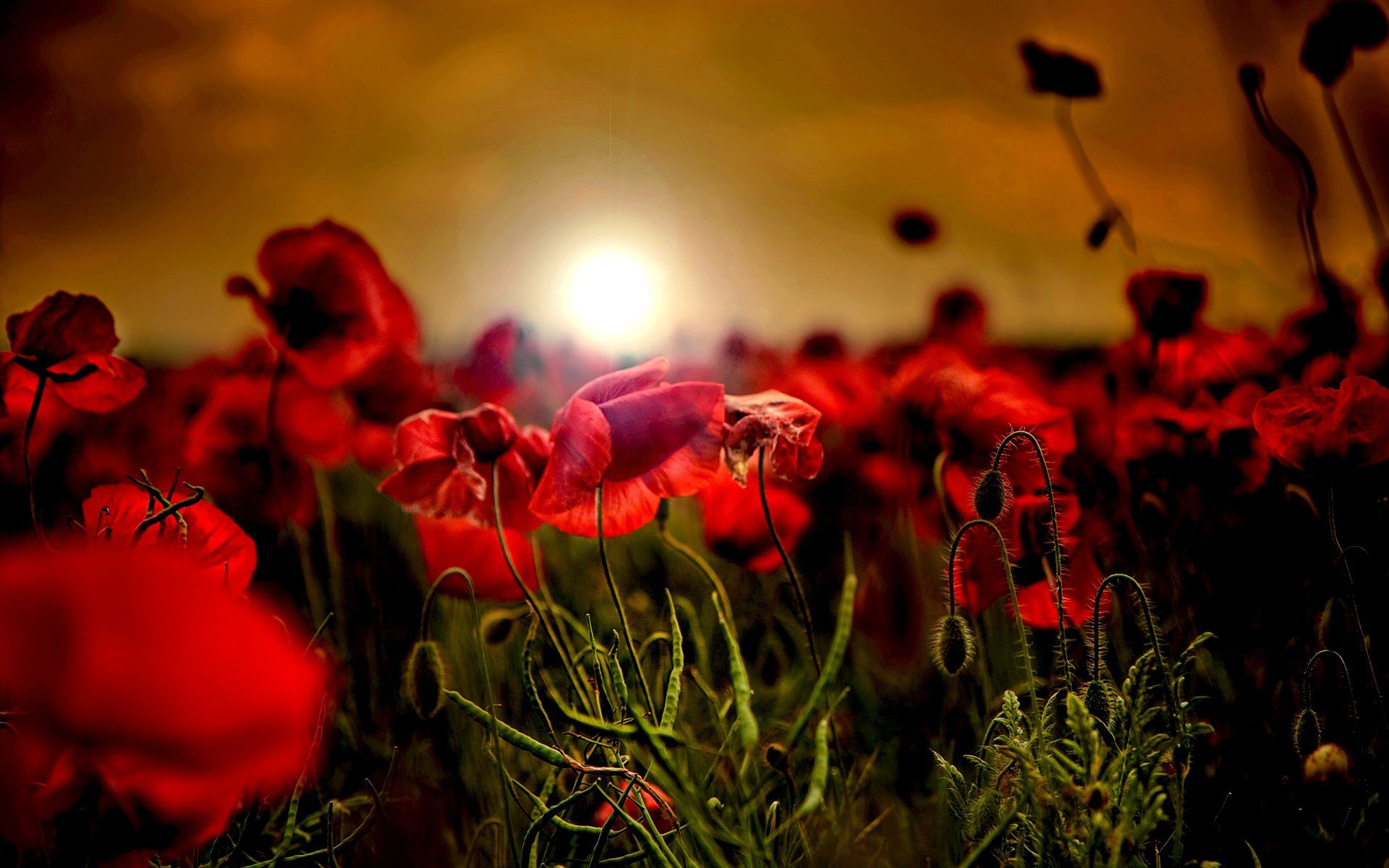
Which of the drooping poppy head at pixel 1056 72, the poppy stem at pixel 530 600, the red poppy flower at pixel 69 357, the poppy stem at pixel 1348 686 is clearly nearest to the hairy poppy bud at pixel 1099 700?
the poppy stem at pixel 1348 686

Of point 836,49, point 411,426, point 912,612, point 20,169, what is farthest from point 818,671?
point 20,169

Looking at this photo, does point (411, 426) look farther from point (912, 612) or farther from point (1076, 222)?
point (1076, 222)

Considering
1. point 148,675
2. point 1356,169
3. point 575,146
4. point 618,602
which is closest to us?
point 148,675

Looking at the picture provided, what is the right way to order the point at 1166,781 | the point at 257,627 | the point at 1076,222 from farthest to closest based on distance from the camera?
1. the point at 1076,222
2. the point at 1166,781
3. the point at 257,627

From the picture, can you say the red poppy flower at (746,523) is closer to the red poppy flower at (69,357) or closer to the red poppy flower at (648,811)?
the red poppy flower at (648,811)

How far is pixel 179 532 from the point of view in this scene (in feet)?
1.19

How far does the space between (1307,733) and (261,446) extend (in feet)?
1.75

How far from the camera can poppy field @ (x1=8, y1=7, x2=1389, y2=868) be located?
350 mm

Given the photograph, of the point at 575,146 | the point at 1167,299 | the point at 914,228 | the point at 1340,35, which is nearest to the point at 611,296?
the point at 575,146

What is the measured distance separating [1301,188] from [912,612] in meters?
0.36

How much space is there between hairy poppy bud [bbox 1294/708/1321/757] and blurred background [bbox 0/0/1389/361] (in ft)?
0.92

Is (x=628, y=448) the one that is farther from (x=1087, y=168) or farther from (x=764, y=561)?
(x=1087, y=168)

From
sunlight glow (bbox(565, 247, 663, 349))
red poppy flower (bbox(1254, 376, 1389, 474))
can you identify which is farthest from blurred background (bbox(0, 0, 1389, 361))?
red poppy flower (bbox(1254, 376, 1389, 474))

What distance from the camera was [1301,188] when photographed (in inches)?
21.2
